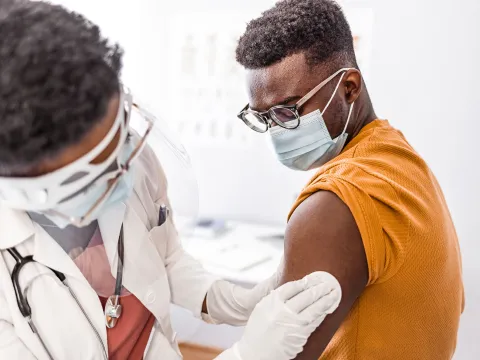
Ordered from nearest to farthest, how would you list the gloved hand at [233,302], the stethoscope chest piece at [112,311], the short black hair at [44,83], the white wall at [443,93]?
the short black hair at [44,83] < the stethoscope chest piece at [112,311] < the gloved hand at [233,302] < the white wall at [443,93]

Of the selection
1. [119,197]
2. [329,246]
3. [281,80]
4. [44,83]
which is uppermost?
[44,83]

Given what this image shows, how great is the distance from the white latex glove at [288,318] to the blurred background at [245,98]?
3.28 feet

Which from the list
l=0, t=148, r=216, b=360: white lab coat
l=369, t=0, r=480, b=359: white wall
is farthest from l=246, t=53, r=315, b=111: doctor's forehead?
l=369, t=0, r=480, b=359: white wall

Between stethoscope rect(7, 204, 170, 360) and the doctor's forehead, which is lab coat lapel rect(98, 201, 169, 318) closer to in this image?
stethoscope rect(7, 204, 170, 360)

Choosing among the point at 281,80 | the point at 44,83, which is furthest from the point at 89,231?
the point at 281,80

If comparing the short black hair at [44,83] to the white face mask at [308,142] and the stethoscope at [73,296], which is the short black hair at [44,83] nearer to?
the stethoscope at [73,296]

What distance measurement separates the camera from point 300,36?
3.53 feet

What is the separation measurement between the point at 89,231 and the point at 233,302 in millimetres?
450

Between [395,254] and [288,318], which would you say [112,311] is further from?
[395,254]

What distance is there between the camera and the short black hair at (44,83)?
0.66 metres

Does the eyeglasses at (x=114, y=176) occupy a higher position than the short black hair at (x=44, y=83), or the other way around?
the short black hair at (x=44, y=83)

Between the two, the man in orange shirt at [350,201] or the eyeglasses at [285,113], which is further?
the eyeglasses at [285,113]

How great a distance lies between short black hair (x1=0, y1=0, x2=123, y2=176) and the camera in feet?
2.18

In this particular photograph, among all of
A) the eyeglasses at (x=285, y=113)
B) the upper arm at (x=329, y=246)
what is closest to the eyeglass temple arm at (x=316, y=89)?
the eyeglasses at (x=285, y=113)
